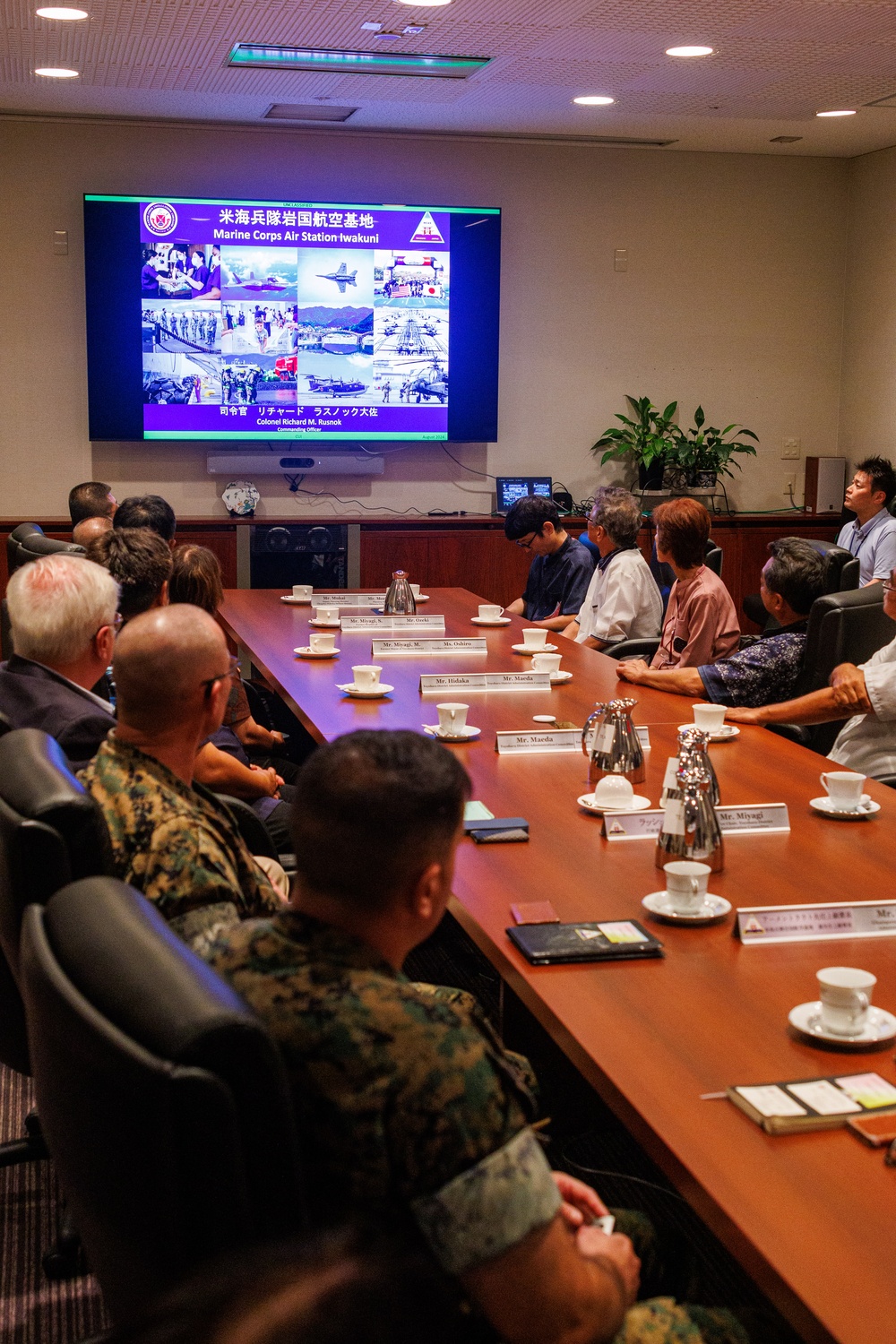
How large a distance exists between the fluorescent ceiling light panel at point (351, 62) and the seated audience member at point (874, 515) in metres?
2.74

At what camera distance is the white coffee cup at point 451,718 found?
3.14 meters

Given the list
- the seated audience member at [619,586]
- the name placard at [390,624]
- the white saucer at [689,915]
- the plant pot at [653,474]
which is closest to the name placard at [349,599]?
the name placard at [390,624]

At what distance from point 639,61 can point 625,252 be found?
7.74 ft

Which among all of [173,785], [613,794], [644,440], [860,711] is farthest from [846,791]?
[644,440]

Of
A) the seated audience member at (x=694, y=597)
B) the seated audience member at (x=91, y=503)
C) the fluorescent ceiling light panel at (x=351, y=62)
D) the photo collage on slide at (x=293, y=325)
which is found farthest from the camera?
the photo collage on slide at (x=293, y=325)

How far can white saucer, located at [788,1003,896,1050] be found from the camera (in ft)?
5.08

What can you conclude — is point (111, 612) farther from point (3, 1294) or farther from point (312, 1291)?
point (312, 1291)

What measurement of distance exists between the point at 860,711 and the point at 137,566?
6.10ft

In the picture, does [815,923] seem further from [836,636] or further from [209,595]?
[209,595]

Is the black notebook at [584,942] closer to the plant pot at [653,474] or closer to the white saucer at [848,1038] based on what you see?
the white saucer at [848,1038]

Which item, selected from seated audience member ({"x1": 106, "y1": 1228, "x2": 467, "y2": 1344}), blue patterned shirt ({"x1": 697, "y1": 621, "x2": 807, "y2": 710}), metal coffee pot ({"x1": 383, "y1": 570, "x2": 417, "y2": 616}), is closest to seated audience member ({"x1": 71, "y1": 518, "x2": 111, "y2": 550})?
metal coffee pot ({"x1": 383, "y1": 570, "x2": 417, "y2": 616})

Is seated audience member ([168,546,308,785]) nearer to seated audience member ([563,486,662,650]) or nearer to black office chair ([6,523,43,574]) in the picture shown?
black office chair ([6,523,43,574])

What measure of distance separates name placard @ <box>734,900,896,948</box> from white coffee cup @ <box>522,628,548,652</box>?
2466 millimetres

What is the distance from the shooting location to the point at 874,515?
686 centimetres
